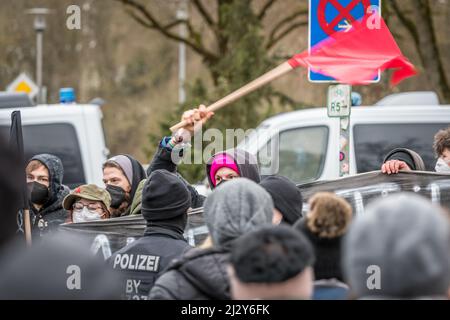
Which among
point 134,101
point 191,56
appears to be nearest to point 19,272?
point 191,56

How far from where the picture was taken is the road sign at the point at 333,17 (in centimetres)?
708

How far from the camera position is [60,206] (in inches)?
273

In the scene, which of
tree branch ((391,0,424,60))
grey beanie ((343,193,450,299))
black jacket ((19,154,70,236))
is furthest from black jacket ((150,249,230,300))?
tree branch ((391,0,424,60))

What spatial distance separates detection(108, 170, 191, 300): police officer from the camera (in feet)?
15.4

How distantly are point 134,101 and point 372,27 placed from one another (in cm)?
2682

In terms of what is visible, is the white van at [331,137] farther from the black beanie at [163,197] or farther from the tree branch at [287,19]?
the tree branch at [287,19]

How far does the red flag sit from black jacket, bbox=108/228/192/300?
2164 mm

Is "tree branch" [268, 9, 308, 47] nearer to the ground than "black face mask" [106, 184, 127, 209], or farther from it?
farther from it

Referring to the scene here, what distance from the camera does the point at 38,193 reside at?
684 cm

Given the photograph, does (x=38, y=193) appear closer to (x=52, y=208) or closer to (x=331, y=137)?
(x=52, y=208)

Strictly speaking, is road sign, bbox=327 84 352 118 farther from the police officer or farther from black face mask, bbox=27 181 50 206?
the police officer

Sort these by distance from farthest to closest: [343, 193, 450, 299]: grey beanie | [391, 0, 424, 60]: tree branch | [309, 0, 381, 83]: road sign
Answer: [391, 0, 424, 60]: tree branch < [309, 0, 381, 83]: road sign < [343, 193, 450, 299]: grey beanie

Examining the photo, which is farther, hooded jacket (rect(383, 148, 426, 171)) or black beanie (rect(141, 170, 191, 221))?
hooded jacket (rect(383, 148, 426, 171))
